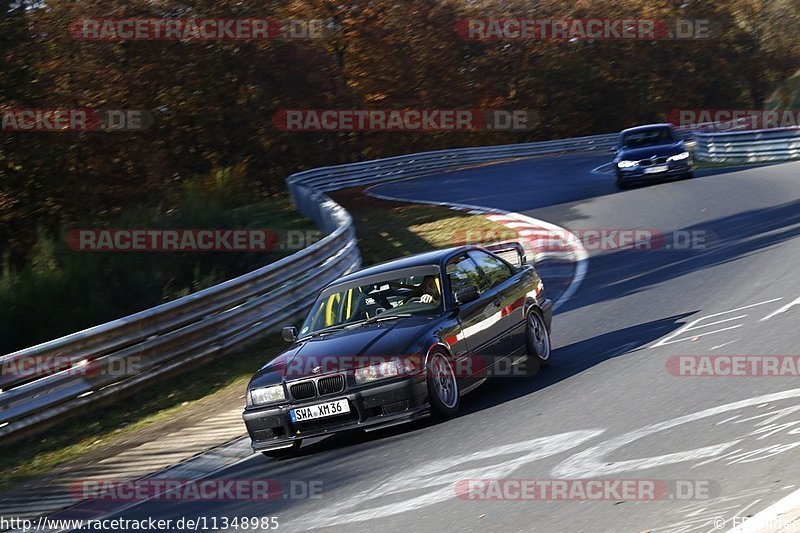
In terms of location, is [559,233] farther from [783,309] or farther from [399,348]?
[399,348]

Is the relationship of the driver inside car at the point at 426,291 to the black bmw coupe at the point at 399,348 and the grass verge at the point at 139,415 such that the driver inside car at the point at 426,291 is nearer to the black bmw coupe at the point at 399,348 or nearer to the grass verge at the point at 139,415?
the black bmw coupe at the point at 399,348

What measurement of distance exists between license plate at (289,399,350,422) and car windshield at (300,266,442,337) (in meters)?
1.09

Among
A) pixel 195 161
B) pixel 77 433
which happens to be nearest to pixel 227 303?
pixel 77 433

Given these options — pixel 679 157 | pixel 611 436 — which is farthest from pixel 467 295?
pixel 679 157

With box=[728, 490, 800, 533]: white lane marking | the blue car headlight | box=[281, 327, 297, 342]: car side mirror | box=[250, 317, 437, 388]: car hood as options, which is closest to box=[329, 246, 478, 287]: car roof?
box=[281, 327, 297, 342]: car side mirror

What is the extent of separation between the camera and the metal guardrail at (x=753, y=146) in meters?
31.5

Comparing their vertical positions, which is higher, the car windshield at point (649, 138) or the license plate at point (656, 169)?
the car windshield at point (649, 138)

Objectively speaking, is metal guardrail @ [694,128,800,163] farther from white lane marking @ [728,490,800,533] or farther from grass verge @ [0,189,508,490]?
white lane marking @ [728,490,800,533]

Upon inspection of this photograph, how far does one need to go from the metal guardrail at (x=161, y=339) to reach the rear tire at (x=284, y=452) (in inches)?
123

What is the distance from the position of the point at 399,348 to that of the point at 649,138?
2074 centimetres

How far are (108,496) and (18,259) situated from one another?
17.1 meters

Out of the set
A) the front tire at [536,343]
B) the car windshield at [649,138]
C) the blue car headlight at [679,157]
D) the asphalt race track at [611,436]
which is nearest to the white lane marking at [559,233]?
the asphalt race track at [611,436]

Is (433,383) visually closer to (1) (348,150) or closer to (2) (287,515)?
(2) (287,515)

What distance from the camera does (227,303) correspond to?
45.9ft
